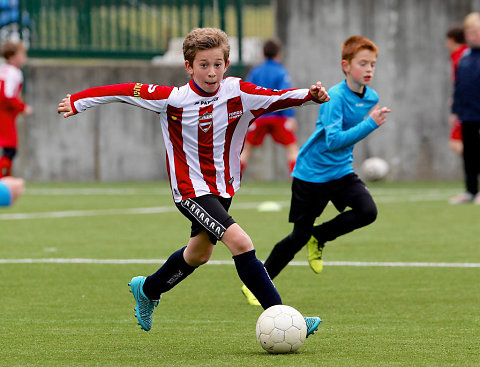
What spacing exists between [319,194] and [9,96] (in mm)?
8188

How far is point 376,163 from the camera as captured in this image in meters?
18.0

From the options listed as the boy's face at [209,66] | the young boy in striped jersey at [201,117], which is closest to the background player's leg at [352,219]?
the young boy in striped jersey at [201,117]

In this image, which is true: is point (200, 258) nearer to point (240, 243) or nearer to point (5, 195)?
point (240, 243)

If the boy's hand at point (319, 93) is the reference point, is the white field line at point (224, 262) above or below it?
below

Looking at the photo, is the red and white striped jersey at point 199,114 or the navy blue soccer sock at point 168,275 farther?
the navy blue soccer sock at point 168,275

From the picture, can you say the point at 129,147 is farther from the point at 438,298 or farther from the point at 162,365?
the point at 162,365

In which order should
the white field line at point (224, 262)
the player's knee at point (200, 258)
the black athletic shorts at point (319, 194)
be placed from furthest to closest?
1. the white field line at point (224, 262)
2. the black athletic shorts at point (319, 194)
3. the player's knee at point (200, 258)

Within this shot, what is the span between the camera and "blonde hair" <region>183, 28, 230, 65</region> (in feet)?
18.5

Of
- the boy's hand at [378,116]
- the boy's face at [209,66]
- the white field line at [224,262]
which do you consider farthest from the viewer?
the white field line at [224,262]

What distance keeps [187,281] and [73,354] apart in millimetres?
2702

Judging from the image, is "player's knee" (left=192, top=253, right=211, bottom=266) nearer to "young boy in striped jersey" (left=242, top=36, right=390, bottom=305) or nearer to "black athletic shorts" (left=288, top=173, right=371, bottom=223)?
"young boy in striped jersey" (left=242, top=36, right=390, bottom=305)

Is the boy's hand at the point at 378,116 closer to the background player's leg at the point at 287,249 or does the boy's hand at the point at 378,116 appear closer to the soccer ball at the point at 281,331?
the background player's leg at the point at 287,249

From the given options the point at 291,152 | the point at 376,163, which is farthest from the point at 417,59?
the point at 291,152

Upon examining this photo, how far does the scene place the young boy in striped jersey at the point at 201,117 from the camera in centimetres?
570
